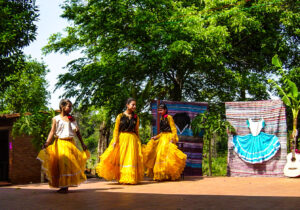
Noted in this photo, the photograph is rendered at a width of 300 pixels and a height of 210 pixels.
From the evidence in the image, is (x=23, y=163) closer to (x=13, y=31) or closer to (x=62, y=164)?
(x=13, y=31)

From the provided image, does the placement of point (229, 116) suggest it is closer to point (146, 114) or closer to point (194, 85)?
point (146, 114)

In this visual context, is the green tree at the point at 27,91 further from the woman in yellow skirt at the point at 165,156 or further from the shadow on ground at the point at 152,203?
the shadow on ground at the point at 152,203

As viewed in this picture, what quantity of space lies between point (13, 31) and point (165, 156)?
5.83m

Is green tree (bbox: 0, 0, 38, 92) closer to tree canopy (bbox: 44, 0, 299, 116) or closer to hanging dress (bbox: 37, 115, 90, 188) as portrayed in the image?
tree canopy (bbox: 44, 0, 299, 116)

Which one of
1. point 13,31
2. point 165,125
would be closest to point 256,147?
point 165,125

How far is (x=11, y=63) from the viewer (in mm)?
11242

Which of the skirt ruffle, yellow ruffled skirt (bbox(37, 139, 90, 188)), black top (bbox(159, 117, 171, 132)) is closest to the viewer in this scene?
yellow ruffled skirt (bbox(37, 139, 90, 188))

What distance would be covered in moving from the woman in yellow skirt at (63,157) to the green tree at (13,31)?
15.9ft

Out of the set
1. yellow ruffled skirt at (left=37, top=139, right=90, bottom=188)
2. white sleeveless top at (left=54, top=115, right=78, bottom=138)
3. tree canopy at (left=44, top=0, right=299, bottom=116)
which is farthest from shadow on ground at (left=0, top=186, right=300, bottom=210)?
tree canopy at (left=44, top=0, right=299, bottom=116)

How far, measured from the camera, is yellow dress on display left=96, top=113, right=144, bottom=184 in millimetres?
7961

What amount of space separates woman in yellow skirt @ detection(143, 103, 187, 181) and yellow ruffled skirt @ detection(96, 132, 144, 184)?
0.83m

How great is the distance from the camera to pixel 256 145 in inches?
416

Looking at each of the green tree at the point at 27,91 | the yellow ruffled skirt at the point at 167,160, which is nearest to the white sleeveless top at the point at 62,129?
the yellow ruffled skirt at the point at 167,160

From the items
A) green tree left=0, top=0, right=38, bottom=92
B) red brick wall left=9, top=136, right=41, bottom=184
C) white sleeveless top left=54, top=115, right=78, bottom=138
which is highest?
green tree left=0, top=0, right=38, bottom=92
